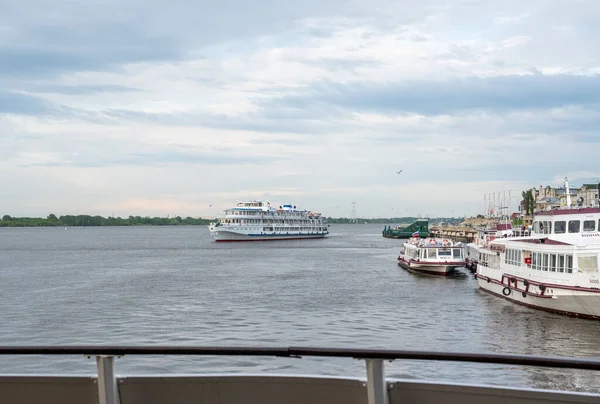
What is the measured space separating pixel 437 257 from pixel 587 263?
2932cm

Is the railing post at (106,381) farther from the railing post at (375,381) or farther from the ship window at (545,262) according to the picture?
the ship window at (545,262)

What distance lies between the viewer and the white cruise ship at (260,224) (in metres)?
150

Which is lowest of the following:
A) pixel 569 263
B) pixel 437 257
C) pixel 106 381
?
pixel 437 257

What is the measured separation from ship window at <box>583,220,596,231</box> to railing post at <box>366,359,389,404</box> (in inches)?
1277

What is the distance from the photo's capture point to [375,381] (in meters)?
4.38

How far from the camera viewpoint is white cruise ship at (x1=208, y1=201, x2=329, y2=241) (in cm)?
15050

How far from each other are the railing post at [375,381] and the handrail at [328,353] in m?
0.14

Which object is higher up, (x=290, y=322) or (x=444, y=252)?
(x=444, y=252)

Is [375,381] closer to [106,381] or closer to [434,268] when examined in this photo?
[106,381]

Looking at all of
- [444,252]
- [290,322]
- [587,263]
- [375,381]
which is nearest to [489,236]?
[444,252]

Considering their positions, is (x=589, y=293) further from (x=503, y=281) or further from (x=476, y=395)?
(x=476, y=395)

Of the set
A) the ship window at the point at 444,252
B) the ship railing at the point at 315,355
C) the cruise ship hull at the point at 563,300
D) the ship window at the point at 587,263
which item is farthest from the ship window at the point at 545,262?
the ship railing at the point at 315,355

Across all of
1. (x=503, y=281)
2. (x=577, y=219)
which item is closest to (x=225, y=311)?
(x=503, y=281)

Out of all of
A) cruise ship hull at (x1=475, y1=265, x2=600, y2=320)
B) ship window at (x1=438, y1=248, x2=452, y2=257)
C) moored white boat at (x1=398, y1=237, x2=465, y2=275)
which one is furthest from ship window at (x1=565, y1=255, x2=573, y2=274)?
ship window at (x1=438, y1=248, x2=452, y2=257)
